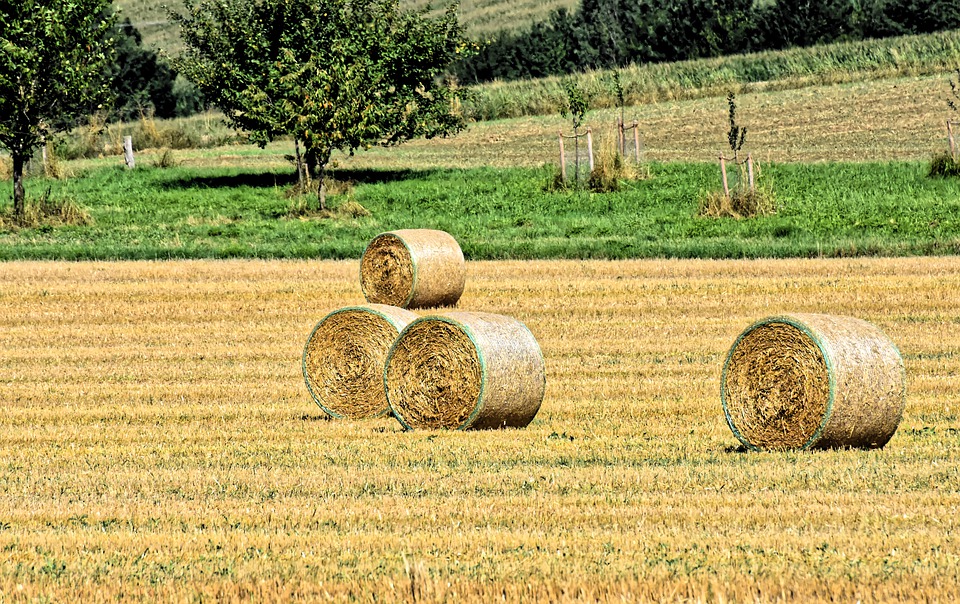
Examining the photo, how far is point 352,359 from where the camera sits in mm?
15633

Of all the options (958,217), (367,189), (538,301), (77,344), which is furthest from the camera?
(367,189)

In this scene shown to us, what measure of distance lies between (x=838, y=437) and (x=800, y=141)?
125 ft

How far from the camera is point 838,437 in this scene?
11.9 m

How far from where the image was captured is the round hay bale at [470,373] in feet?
44.5

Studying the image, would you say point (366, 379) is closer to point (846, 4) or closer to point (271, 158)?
point (271, 158)

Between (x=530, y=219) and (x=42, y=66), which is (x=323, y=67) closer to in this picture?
(x=42, y=66)

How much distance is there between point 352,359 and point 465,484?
5.13m

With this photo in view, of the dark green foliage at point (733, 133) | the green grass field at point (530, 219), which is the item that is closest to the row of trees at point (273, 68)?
the green grass field at point (530, 219)

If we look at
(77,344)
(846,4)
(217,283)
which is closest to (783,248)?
(217,283)

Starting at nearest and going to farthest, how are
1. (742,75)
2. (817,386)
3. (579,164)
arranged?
1. (817,386)
2. (579,164)
3. (742,75)

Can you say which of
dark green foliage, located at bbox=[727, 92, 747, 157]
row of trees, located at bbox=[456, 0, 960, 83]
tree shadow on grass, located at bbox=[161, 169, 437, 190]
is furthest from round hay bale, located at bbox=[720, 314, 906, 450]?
row of trees, located at bbox=[456, 0, 960, 83]

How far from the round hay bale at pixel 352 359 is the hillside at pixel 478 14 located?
11540 cm

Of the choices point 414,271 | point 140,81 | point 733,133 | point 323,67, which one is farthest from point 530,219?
point 140,81

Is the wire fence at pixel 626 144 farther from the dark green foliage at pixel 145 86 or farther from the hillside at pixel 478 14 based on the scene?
the hillside at pixel 478 14
